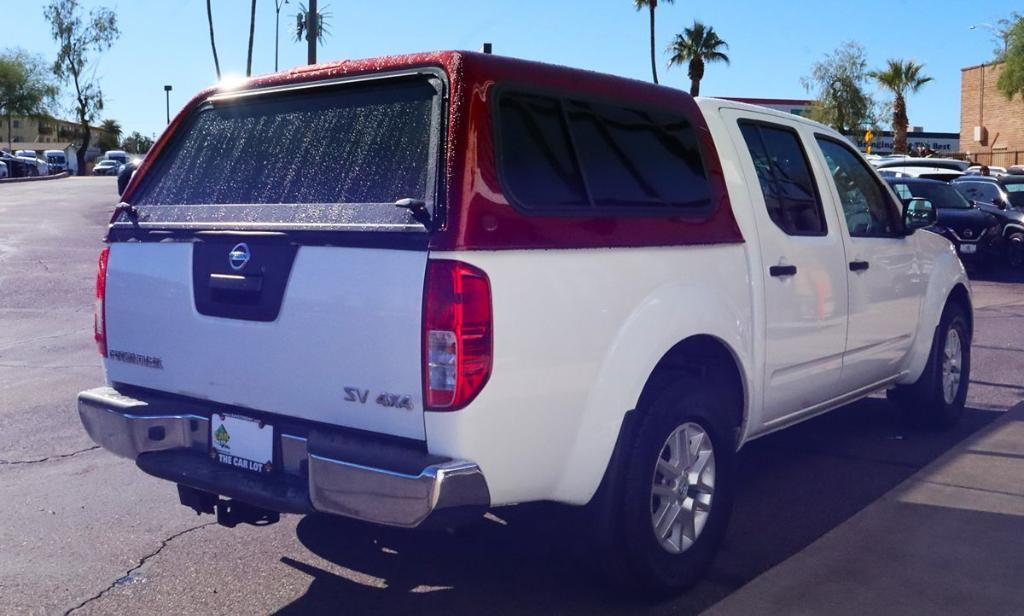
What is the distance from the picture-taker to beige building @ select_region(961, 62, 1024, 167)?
2373 inches

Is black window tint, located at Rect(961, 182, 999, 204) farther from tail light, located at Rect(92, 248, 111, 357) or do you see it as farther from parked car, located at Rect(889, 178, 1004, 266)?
tail light, located at Rect(92, 248, 111, 357)

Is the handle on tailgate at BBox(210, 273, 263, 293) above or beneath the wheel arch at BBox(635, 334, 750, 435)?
above

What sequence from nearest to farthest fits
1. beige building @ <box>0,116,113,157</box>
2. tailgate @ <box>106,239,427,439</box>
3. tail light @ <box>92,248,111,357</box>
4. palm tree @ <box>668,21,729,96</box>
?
tailgate @ <box>106,239,427,439</box>, tail light @ <box>92,248,111,357</box>, palm tree @ <box>668,21,729,96</box>, beige building @ <box>0,116,113,157</box>

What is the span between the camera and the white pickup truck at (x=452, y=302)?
134 inches

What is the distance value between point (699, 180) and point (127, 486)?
328 centimetres

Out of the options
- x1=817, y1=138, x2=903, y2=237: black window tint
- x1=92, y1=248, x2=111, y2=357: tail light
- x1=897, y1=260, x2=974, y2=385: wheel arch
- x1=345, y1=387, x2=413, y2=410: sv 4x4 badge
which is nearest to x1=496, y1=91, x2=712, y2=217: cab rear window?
x1=345, y1=387, x2=413, y2=410: sv 4x4 badge

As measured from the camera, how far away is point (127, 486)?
568 cm

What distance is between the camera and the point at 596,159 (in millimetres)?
4039

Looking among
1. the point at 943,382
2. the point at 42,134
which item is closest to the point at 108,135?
the point at 42,134

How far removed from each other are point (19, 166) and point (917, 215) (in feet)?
185

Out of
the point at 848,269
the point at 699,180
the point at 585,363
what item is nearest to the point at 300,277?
the point at 585,363

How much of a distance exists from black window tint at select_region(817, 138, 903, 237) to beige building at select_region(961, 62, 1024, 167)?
57240 millimetres

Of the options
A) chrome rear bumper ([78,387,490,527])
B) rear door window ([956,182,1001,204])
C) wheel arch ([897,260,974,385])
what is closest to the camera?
chrome rear bumper ([78,387,490,527])

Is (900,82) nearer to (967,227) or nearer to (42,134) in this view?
(967,227)
